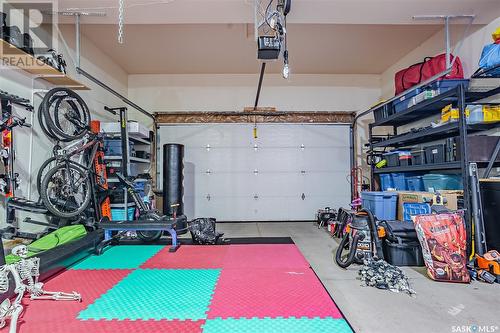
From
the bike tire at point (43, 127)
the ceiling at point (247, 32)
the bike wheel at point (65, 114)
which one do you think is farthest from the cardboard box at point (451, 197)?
the bike tire at point (43, 127)

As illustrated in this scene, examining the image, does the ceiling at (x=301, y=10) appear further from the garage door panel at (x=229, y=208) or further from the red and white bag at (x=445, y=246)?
the garage door panel at (x=229, y=208)

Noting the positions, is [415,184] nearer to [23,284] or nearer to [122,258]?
[122,258]

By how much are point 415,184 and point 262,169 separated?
11.0 feet

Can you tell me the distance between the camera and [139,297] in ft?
7.34

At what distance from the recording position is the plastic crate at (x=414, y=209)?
3.58 meters

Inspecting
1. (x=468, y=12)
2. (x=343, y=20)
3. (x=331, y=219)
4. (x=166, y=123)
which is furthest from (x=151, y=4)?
(x=331, y=219)

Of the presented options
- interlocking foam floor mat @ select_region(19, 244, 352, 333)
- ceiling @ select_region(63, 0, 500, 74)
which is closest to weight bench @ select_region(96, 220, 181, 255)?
interlocking foam floor mat @ select_region(19, 244, 352, 333)

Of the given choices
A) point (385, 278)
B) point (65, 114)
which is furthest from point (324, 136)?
point (65, 114)

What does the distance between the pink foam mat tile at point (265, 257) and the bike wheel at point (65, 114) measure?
296 centimetres

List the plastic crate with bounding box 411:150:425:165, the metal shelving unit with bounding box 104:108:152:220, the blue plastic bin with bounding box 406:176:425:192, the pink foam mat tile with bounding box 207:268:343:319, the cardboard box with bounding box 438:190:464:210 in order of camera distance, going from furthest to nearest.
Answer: the metal shelving unit with bounding box 104:108:152:220, the blue plastic bin with bounding box 406:176:425:192, the plastic crate with bounding box 411:150:425:165, the cardboard box with bounding box 438:190:464:210, the pink foam mat tile with bounding box 207:268:343:319

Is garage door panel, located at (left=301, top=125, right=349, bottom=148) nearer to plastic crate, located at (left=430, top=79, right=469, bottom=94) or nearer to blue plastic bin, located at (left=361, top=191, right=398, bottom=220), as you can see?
blue plastic bin, located at (left=361, top=191, right=398, bottom=220)

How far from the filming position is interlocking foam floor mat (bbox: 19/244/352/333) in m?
1.83

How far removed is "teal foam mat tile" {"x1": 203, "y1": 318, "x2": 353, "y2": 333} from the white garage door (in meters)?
4.55

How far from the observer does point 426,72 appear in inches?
158
